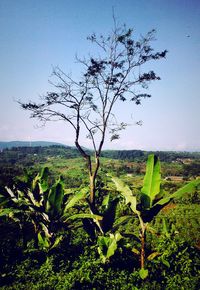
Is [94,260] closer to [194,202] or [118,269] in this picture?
[118,269]

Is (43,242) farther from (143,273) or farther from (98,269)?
(143,273)

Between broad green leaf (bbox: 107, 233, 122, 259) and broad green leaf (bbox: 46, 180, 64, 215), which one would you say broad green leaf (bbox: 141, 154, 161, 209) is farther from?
broad green leaf (bbox: 46, 180, 64, 215)

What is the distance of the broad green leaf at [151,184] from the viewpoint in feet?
18.0

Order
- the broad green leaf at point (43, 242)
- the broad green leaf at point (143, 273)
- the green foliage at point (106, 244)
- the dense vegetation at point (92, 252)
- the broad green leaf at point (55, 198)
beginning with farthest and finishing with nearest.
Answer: the broad green leaf at point (43, 242)
the broad green leaf at point (55, 198)
the green foliage at point (106, 244)
the dense vegetation at point (92, 252)
the broad green leaf at point (143, 273)

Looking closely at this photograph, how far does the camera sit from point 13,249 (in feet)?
21.7

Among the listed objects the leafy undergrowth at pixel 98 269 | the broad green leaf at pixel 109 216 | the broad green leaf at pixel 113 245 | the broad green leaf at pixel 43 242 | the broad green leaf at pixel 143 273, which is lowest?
the leafy undergrowth at pixel 98 269

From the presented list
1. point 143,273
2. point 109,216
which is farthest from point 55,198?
point 143,273

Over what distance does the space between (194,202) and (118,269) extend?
25330mm

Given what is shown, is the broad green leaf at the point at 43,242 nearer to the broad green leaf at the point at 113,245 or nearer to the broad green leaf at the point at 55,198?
the broad green leaf at the point at 55,198

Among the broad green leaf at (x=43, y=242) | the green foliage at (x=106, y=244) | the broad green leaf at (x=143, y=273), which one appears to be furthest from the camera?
the broad green leaf at (x=43, y=242)

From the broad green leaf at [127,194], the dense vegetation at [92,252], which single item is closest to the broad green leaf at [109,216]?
the dense vegetation at [92,252]

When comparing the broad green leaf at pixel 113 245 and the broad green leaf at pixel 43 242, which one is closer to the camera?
the broad green leaf at pixel 113 245

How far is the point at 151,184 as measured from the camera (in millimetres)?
5516

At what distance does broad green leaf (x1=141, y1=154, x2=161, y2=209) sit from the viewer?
18.0 ft
